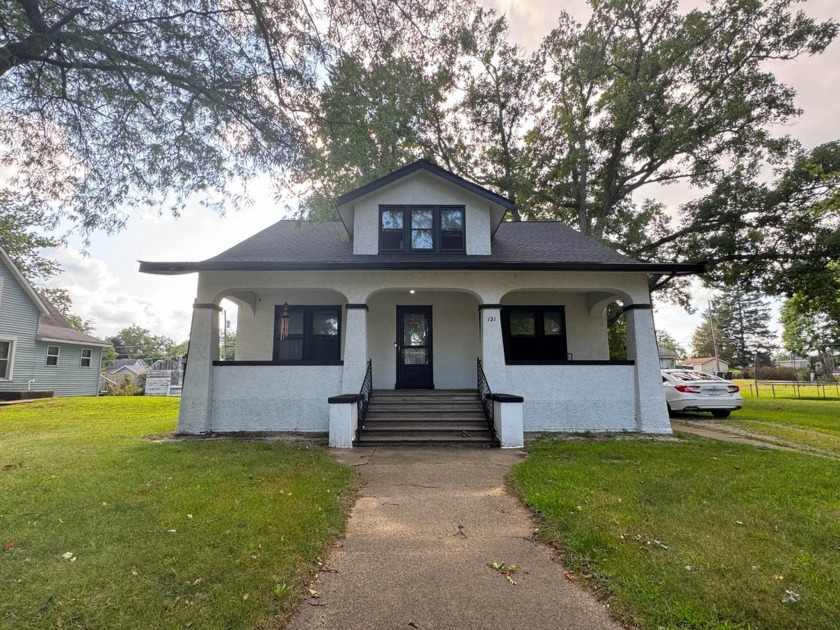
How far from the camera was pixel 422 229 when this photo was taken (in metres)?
9.83

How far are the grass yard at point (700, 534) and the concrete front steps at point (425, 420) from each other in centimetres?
195

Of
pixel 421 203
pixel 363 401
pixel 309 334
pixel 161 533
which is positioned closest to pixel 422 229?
pixel 421 203

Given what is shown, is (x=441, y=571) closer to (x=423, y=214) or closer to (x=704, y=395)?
(x=423, y=214)

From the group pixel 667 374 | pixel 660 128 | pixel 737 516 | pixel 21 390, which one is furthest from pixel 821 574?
pixel 21 390

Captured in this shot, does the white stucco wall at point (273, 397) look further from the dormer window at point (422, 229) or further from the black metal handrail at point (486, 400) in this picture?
the dormer window at point (422, 229)

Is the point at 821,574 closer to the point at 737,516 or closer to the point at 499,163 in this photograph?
the point at 737,516

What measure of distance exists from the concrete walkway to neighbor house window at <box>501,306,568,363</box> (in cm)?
596

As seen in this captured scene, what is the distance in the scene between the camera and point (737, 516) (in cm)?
369

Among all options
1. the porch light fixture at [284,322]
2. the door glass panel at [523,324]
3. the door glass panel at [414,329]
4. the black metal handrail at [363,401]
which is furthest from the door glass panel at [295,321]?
the door glass panel at [523,324]

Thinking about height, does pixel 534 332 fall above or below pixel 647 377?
above

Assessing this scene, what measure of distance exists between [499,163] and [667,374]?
40.6 feet

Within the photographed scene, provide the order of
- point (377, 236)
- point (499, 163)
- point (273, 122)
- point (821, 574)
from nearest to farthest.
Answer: point (821, 574)
point (273, 122)
point (377, 236)
point (499, 163)

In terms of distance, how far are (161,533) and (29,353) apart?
21.0 meters

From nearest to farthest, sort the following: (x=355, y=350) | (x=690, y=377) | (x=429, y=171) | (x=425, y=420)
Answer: (x=425, y=420), (x=355, y=350), (x=429, y=171), (x=690, y=377)
